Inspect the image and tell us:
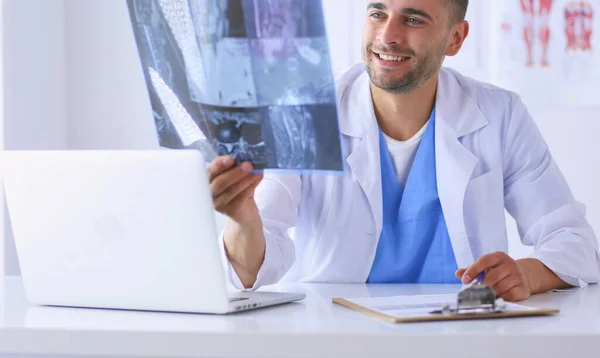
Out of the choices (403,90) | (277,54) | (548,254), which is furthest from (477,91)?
(277,54)

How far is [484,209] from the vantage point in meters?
1.79

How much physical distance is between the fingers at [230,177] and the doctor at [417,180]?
1.43ft

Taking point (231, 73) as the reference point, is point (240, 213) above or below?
below

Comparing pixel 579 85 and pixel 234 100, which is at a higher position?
pixel 234 100

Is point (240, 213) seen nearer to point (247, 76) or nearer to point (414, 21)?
point (247, 76)

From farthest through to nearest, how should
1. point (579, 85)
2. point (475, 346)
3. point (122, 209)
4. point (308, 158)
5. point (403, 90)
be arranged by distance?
point (579, 85) < point (403, 90) < point (308, 158) < point (122, 209) < point (475, 346)

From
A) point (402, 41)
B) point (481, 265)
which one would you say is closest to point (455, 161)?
point (402, 41)

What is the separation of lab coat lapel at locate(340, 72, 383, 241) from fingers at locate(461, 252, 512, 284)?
0.48 meters

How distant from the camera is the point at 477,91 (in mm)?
1893

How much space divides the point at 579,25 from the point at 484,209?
158 centimetres

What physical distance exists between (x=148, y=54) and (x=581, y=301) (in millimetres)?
737

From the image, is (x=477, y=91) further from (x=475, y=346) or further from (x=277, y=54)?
(x=475, y=346)

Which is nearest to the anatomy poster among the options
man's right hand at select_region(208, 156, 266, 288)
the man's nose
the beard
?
the beard

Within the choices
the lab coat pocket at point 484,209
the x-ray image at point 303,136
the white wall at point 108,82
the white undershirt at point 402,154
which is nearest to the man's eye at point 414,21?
the white undershirt at point 402,154
